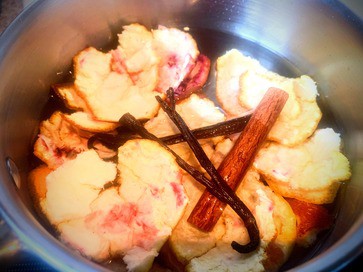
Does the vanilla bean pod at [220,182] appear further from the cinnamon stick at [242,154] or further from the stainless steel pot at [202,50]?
the stainless steel pot at [202,50]

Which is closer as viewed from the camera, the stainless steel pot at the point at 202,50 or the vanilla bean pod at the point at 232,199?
the stainless steel pot at the point at 202,50

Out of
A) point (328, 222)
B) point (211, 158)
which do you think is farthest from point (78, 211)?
point (328, 222)

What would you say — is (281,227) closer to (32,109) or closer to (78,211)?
(78,211)

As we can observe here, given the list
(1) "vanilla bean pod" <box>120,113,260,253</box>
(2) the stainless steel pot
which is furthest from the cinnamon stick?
(2) the stainless steel pot

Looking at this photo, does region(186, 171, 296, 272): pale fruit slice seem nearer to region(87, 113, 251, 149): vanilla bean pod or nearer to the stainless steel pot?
the stainless steel pot

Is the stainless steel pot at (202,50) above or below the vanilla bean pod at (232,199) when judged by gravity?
above

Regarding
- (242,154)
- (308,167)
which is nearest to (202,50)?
(242,154)

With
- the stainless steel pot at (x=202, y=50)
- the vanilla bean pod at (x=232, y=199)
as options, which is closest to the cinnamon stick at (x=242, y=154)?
the vanilla bean pod at (x=232, y=199)
